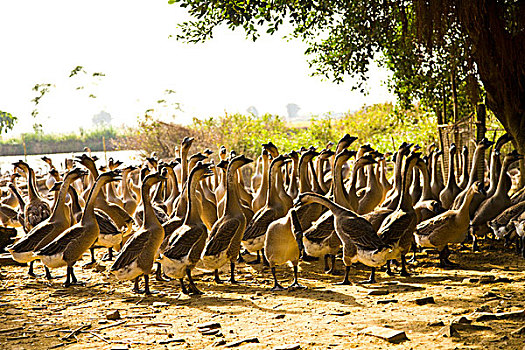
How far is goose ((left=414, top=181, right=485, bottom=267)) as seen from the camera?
1012 cm

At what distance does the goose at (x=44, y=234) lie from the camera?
10.4 meters

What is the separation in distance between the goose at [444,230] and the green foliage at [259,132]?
14372 millimetres

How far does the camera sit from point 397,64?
15555 millimetres

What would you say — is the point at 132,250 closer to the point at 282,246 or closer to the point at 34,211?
the point at 282,246

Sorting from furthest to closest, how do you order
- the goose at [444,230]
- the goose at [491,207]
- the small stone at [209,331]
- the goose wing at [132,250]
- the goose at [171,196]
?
the goose at [171,196] → the goose at [491,207] → the goose at [444,230] → the goose wing at [132,250] → the small stone at [209,331]

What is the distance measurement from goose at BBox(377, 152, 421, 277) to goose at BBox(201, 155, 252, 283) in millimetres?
2393

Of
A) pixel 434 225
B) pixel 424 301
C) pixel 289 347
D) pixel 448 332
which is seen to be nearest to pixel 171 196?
pixel 434 225

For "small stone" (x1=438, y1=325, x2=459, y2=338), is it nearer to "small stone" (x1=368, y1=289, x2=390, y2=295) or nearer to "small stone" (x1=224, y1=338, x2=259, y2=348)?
"small stone" (x1=224, y1=338, x2=259, y2=348)

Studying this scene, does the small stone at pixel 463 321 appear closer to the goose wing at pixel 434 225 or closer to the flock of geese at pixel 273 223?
the flock of geese at pixel 273 223

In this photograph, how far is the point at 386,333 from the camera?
6000 mm

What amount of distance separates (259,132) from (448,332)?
21.8 meters

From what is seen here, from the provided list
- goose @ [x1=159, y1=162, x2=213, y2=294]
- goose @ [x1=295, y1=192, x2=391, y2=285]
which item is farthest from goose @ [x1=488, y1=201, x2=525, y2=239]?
goose @ [x1=159, y1=162, x2=213, y2=294]

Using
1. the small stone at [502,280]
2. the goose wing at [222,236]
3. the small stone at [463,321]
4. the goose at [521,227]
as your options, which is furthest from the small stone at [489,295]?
the goose wing at [222,236]

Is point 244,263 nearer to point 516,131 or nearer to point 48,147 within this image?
point 516,131
